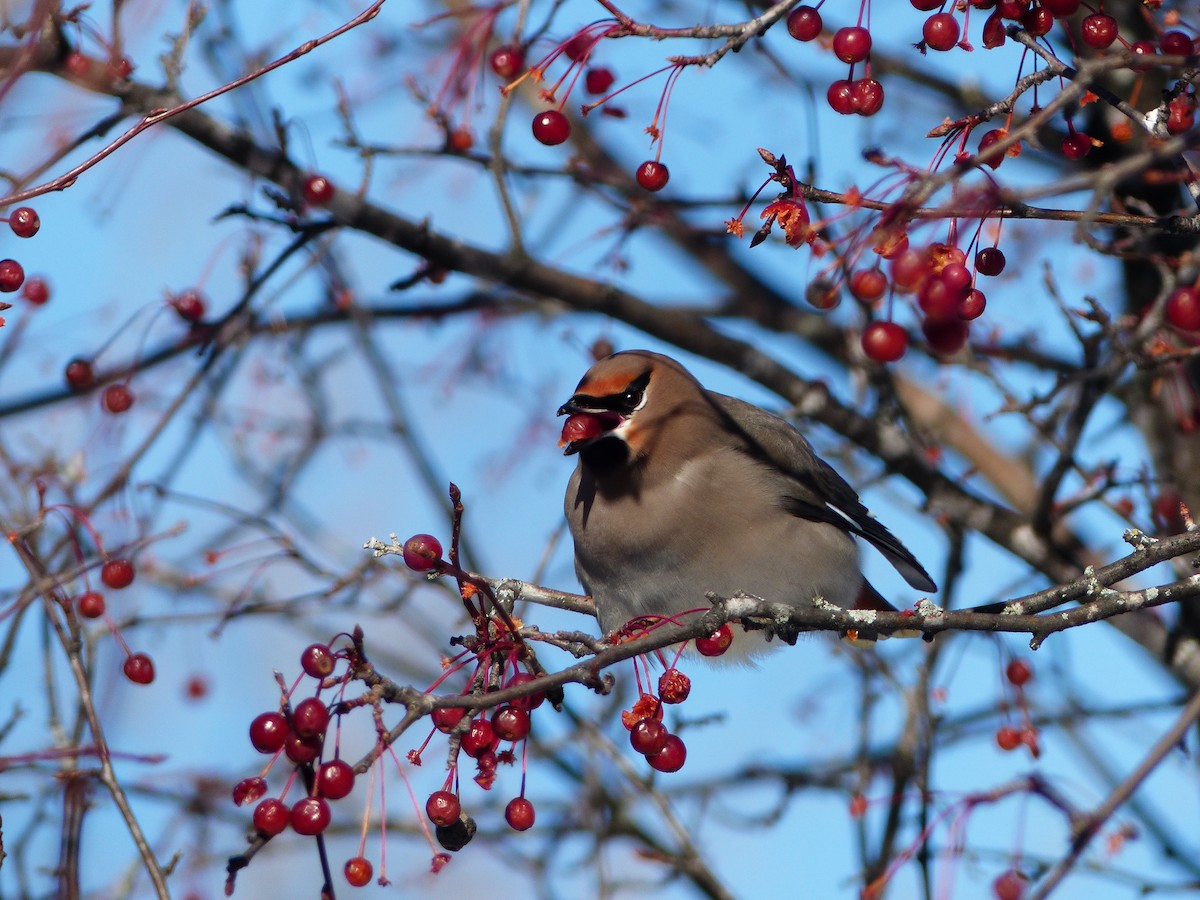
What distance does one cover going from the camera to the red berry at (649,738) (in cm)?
292

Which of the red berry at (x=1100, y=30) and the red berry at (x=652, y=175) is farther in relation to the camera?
the red berry at (x=652, y=175)

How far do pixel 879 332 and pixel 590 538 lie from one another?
2.56 meters

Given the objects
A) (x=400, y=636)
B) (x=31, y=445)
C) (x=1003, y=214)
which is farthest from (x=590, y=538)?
(x=400, y=636)

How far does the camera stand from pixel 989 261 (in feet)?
8.95

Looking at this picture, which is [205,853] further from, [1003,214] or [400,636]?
[1003,214]

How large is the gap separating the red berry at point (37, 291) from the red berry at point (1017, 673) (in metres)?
3.63

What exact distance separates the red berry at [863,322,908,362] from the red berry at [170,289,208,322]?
3258mm

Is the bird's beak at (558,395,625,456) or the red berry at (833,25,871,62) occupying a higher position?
the bird's beak at (558,395,625,456)

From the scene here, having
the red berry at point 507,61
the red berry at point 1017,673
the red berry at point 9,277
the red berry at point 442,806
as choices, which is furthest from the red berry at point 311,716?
the red berry at point 1017,673

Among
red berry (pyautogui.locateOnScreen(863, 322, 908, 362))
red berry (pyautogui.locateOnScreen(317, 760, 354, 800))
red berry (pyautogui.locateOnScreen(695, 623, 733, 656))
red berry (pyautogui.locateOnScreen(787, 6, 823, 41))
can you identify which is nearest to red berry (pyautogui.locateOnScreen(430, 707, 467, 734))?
red berry (pyautogui.locateOnScreen(317, 760, 354, 800))

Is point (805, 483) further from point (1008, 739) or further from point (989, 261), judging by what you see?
point (989, 261)

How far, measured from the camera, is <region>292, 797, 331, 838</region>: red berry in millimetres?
2387

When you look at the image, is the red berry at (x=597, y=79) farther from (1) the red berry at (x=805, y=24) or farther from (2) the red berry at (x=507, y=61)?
(1) the red berry at (x=805, y=24)

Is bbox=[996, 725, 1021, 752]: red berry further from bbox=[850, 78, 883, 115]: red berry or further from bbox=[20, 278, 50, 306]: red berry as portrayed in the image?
bbox=[20, 278, 50, 306]: red berry
